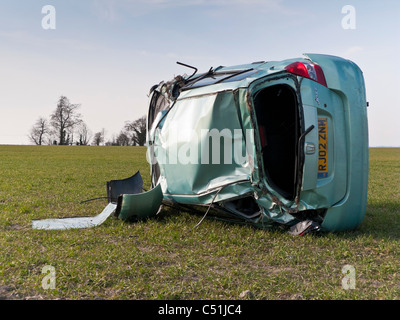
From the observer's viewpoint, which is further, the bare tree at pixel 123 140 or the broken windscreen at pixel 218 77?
the bare tree at pixel 123 140

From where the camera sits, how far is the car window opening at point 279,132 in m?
5.48

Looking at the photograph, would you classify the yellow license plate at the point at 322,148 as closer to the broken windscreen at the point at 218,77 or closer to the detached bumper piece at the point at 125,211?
the broken windscreen at the point at 218,77

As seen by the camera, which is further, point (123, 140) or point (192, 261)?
point (123, 140)

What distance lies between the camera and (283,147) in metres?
5.53

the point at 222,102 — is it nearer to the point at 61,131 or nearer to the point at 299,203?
the point at 299,203

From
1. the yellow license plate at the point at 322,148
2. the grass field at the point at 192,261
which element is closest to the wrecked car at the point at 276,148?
the yellow license plate at the point at 322,148

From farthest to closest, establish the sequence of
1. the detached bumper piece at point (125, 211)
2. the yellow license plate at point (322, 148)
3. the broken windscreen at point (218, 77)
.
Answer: the detached bumper piece at point (125, 211), the broken windscreen at point (218, 77), the yellow license plate at point (322, 148)

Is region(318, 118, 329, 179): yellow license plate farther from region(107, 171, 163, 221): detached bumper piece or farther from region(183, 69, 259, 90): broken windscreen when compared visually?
region(107, 171, 163, 221): detached bumper piece

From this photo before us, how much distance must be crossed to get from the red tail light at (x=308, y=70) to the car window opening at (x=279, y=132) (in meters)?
0.66

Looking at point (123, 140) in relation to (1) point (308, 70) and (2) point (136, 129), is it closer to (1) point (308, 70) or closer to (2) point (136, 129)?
(2) point (136, 129)

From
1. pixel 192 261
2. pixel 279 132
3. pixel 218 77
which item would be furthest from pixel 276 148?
pixel 192 261

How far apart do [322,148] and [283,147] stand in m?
0.85

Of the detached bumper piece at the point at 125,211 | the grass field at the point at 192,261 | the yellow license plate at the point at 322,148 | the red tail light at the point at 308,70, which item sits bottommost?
the grass field at the point at 192,261
